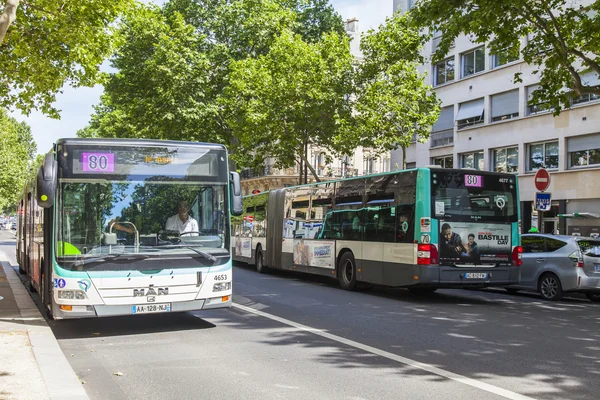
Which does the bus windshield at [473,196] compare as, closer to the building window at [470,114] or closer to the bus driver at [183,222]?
the bus driver at [183,222]

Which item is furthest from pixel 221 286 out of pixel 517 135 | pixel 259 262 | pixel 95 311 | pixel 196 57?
pixel 196 57

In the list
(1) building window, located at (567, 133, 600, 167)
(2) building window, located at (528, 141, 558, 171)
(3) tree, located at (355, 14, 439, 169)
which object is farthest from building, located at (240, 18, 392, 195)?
(1) building window, located at (567, 133, 600, 167)

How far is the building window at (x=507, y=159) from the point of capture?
3456 cm

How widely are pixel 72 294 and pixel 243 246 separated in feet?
57.5

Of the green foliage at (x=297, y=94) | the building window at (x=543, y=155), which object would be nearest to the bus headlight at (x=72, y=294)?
the green foliage at (x=297, y=94)

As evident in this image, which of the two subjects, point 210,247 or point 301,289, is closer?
point 210,247

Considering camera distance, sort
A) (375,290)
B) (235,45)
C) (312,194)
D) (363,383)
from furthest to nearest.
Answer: (235,45)
(312,194)
(375,290)
(363,383)

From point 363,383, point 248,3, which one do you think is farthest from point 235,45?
point 363,383

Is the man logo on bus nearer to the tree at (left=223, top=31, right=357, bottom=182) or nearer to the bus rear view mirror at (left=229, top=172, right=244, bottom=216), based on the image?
the bus rear view mirror at (left=229, top=172, right=244, bottom=216)

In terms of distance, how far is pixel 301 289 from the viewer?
58.0 feet

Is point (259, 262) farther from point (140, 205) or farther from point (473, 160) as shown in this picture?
point (473, 160)

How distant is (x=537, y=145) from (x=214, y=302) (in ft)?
87.4

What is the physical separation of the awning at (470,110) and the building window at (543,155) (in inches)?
163

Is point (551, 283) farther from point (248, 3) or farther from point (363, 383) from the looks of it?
point (248, 3)
